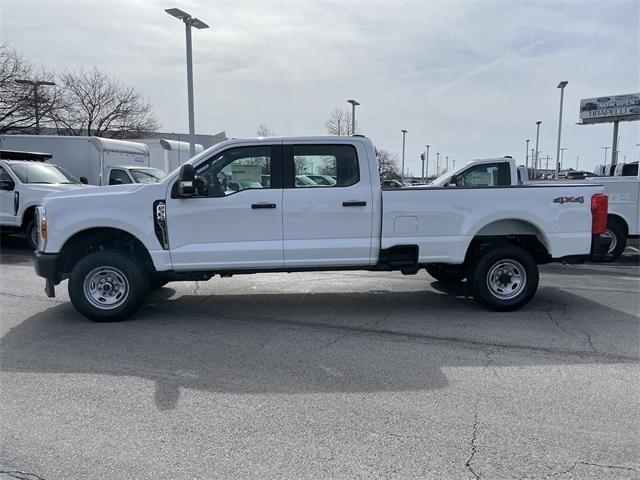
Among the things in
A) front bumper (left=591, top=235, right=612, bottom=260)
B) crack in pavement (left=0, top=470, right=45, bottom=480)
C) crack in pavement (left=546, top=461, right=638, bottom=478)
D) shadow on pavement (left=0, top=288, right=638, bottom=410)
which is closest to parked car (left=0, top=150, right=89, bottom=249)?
shadow on pavement (left=0, top=288, right=638, bottom=410)

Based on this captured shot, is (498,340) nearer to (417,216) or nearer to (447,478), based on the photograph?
(417,216)

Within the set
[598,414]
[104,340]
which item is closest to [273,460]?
Result: [598,414]

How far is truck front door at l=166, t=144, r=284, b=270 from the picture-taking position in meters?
5.95

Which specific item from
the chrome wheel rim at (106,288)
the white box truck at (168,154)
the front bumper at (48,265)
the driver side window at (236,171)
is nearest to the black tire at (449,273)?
the driver side window at (236,171)

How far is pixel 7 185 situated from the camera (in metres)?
11.6

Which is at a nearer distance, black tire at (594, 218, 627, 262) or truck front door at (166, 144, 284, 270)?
truck front door at (166, 144, 284, 270)

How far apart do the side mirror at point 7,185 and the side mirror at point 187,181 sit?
7.79 m

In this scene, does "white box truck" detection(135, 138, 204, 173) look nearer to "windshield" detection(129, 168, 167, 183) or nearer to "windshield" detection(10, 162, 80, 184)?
"windshield" detection(129, 168, 167, 183)

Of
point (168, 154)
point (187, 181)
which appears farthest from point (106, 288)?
point (168, 154)

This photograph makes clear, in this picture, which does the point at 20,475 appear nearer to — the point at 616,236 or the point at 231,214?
the point at 231,214

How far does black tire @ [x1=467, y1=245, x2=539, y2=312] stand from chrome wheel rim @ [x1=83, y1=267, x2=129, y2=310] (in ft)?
14.0

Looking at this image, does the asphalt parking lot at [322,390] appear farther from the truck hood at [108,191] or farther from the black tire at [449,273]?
the truck hood at [108,191]

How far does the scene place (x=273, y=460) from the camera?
3.10m

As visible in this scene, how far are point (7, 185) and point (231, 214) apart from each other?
27.3 ft
